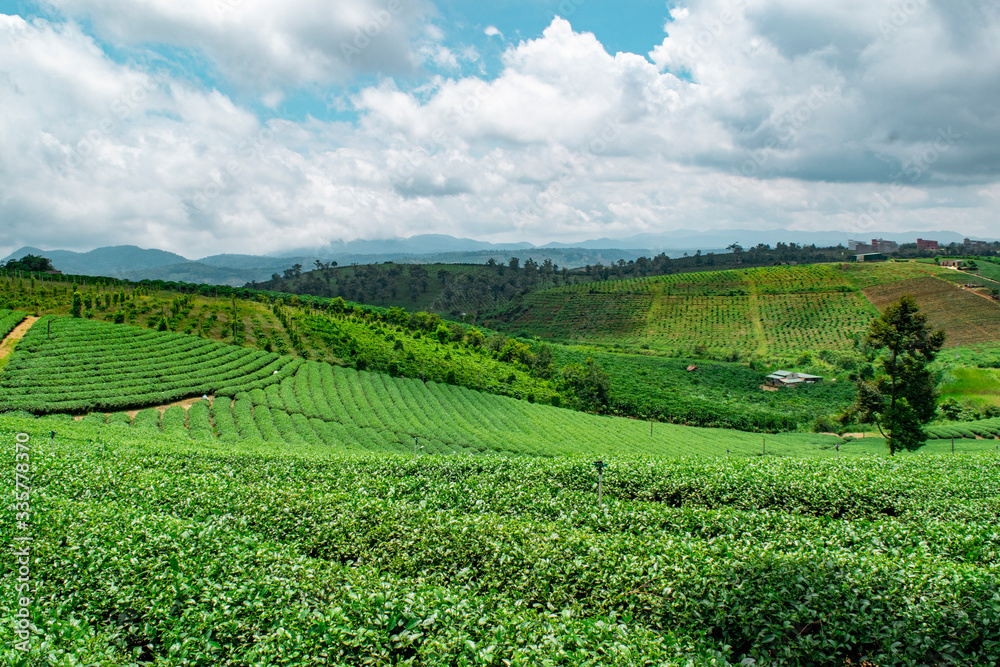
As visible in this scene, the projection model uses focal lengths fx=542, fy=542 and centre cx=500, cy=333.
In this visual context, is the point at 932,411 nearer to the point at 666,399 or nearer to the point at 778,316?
the point at 666,399

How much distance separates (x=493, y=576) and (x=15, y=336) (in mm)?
53849

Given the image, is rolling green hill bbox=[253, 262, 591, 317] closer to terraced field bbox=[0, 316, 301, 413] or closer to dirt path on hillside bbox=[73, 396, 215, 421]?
terraced field bbox=[0, 316, 301, 413]

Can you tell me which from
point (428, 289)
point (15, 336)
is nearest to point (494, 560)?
point (15, 336)

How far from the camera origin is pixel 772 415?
66.1 m

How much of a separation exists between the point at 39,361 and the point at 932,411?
61.3 meters

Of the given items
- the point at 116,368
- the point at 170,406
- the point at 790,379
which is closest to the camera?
the point at 170,406

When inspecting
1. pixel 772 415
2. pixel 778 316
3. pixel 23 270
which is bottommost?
pixel 772 415

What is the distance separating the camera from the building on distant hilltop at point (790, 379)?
85938 mm

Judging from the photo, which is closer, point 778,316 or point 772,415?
point 772,415

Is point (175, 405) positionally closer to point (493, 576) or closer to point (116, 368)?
point (116, 368)

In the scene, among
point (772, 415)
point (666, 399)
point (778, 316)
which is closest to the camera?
point (772, 415)

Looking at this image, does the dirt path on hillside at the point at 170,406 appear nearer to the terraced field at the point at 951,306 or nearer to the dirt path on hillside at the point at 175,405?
the dirt path on hillside at the point at 175,405

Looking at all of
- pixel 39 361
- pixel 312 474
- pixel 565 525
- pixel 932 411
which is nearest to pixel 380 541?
pixel 565 525

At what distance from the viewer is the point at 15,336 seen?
45156 millimetres
